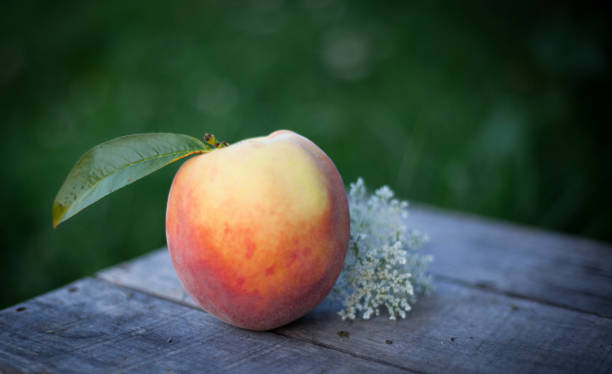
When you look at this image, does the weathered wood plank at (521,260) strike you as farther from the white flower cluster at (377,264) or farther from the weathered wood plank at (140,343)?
the weathered wood plank at (140,343)

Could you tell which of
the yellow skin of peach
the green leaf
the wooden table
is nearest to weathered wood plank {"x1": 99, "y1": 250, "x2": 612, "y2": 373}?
the wooden table

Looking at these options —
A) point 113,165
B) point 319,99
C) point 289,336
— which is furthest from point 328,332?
point 319,99

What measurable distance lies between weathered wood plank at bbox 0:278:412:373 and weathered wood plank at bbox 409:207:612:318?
21.3 inches

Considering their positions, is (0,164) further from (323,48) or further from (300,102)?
(323,48)

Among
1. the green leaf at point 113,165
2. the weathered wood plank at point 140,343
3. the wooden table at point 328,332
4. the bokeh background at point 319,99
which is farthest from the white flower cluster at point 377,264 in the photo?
the bokeh background at point 319,99

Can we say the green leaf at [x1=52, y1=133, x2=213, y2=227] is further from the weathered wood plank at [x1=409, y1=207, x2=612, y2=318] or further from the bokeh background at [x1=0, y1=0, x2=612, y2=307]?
the bokeh background at [x1=0, y1=0, x2=612, y2=307]

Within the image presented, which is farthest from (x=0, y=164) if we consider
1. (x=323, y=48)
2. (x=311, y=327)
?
Answer: (x=311, y=327)

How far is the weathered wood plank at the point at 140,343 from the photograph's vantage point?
2.92 feet

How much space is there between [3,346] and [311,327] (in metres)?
0.55

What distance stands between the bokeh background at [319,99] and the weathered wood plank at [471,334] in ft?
4.33

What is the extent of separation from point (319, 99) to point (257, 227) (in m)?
2.58

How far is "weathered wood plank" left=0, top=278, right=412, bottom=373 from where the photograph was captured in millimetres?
891

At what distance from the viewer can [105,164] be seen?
0.92 m

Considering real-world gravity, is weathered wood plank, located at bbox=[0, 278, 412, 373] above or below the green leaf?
below
